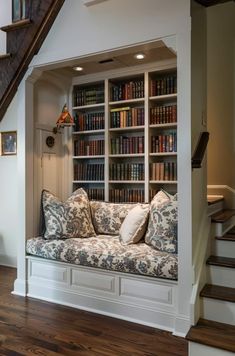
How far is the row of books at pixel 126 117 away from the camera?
3543 mm

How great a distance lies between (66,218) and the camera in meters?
3.18

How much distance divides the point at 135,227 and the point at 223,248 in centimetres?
86

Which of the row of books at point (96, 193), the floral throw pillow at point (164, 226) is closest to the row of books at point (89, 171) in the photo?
the row of books at point (96, 193)

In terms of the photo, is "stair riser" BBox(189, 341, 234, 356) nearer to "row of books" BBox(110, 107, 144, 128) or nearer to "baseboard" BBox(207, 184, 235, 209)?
"baseboard" BBox(207, 184, 235, 209)

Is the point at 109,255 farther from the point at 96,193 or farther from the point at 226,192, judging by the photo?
the point at 226,192

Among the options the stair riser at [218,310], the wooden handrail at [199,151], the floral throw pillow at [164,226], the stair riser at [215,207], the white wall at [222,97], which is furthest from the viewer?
the white wall at [222,97]

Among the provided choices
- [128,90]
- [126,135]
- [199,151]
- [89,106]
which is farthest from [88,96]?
[199,151]

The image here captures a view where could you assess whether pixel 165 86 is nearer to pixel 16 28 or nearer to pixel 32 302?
pixel 16 28

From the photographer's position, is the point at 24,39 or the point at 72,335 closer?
the point at 72,335

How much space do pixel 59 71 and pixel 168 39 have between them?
169 cm

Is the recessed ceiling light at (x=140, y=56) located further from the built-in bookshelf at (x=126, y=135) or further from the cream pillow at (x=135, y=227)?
the cream pillow at (x=135, y=227)

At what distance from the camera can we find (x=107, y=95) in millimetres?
3707

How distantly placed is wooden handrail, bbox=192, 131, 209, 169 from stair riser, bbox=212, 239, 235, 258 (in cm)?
73

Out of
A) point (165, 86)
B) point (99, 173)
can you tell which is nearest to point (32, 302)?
point (99, 173)
